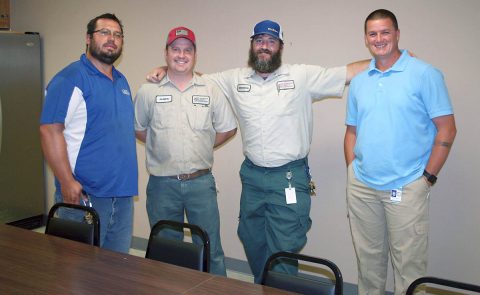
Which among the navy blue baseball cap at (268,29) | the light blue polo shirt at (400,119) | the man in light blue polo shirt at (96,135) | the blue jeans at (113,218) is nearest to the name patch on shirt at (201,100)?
the man in light blue polo shirt at (96,135)

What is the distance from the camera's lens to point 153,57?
4059 millimetres

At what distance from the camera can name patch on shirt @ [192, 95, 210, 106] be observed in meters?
2.82

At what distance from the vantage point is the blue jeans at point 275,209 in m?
2.70

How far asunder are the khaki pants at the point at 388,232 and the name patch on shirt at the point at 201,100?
3.36 ft

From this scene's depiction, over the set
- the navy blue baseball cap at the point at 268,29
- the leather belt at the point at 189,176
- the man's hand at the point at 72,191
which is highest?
the navy blue baseball cap at the point at 268,29

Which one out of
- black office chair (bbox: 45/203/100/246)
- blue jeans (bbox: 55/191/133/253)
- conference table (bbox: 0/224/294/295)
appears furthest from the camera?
blue jeans (bbox: 55/191/133/253)

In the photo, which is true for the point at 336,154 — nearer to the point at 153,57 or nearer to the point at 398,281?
the point at 398,281

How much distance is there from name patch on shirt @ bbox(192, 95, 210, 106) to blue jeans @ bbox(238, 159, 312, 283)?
1.58 feet

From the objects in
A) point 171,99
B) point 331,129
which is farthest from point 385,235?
point 171,99

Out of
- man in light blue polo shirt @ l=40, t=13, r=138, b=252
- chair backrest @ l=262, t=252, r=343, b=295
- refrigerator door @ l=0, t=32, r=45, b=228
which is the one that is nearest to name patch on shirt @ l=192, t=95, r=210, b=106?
man in light blue polo shirt @ l=40, t=13, r=138, b=252

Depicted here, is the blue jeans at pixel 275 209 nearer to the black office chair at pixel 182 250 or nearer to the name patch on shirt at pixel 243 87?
the name patch on shirt at pixel 243 87

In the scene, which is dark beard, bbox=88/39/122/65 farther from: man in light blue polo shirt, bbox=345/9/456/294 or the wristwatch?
the wristwatch

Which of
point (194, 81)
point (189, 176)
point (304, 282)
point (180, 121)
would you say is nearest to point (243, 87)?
point (194, 81)

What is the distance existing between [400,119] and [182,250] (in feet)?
4.38
